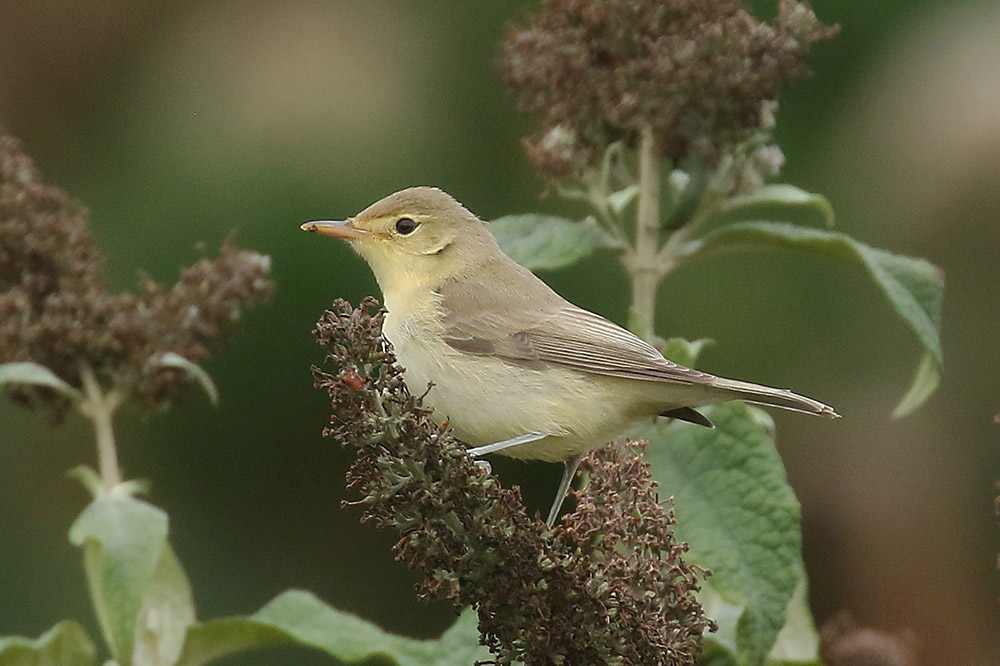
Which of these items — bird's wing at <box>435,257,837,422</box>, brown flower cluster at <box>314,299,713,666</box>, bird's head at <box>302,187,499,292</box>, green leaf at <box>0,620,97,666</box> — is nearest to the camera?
brown flower cluster at <box>314,299,713,666</box>

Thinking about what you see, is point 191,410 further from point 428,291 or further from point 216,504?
point 428,291

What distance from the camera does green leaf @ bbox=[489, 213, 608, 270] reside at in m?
3.20

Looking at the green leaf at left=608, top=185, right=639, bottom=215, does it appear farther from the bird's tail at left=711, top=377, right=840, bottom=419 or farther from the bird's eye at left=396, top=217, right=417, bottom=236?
the bird's tail at left=711, top=377, right=840, bottom=419

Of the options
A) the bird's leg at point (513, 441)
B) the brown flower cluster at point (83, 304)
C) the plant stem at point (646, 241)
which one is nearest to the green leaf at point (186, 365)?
the brown flower cluster at point (83, 304)

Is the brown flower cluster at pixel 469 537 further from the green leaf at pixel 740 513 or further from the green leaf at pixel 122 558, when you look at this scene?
the green leaf at pixel 122 558

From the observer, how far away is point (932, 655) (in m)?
4.43

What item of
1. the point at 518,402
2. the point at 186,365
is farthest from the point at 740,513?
the point at 186,365

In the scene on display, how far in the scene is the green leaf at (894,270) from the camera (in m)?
3.23

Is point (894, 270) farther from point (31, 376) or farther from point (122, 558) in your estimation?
point (31, 376)

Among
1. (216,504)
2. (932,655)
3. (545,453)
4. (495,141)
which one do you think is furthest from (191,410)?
(932,655)

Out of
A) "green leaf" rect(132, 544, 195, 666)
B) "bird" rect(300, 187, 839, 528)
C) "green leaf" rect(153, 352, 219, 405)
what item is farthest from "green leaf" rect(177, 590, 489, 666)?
"green leaf" rect(153, 352, 219, 405)

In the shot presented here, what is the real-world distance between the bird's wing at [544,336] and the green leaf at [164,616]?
2.73 feet

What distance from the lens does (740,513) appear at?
3.07m

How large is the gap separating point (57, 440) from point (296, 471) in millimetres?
802
